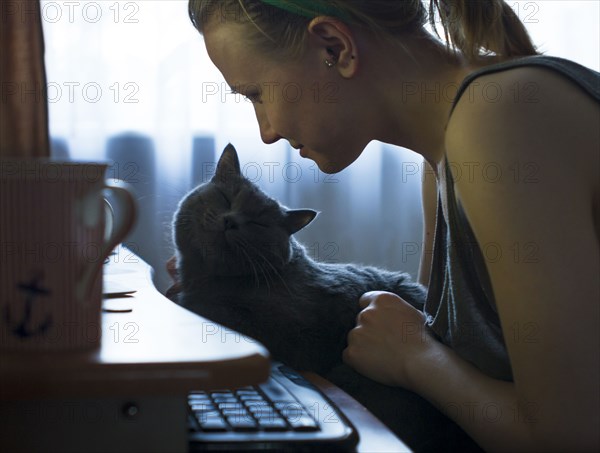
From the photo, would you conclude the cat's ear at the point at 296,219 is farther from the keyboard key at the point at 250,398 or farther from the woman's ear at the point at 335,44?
the keyboard key at the point at 250,398

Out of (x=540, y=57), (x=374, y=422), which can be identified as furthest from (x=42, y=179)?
(x=540, y=57)

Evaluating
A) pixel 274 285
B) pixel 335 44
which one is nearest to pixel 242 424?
pixel 335 44

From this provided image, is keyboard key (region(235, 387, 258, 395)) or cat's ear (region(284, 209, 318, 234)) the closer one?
keyboard key (region(235, 387, 258, 395))

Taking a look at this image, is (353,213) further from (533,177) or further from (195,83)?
(533,177)

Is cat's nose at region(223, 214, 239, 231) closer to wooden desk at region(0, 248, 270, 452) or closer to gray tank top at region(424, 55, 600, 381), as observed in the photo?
gray tank top at region(424, 55, 600, 381)

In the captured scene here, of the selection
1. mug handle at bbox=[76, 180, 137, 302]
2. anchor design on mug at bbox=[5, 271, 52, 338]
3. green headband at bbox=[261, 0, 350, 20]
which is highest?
green headband at bbox=[261, 0, 350, 20]

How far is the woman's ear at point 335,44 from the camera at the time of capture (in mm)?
965

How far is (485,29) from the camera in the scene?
36.2 inches

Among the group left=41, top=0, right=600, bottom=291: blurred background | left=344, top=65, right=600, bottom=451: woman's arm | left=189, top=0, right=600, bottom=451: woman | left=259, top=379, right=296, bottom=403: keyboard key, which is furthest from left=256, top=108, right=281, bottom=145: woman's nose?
left=41, top=0, right=600, bottom=291: blurred background

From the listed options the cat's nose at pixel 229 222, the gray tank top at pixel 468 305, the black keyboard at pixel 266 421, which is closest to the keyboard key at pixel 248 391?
the black keyboard at pixel 266 421

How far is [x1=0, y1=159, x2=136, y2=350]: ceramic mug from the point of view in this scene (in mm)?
459

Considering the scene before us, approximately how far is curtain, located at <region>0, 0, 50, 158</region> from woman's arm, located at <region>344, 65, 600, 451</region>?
0.77 m

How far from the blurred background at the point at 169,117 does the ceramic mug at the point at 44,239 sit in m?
1.61

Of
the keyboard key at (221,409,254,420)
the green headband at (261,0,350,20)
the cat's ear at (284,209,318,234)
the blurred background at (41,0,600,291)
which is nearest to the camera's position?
the keyboard key at (221,409,254,420)
